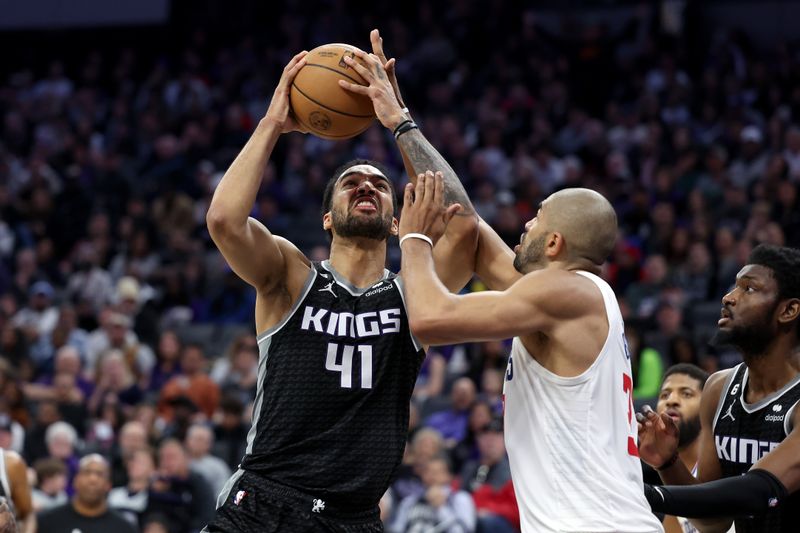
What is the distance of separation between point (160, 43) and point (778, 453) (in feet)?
58.9

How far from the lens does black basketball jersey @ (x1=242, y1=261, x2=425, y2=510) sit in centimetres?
475

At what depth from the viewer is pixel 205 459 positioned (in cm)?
1062

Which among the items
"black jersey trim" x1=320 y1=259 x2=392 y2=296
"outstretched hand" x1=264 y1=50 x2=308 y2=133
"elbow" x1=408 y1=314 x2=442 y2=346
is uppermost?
"outstretched hand" x1=264 y1=50 x2=308 y2=133

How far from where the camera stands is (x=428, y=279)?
443 centimetres

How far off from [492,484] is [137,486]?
3.11 meters

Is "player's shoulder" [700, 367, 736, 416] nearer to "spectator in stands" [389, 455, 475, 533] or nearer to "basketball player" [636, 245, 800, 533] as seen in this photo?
"basketball player" [636, 245, 800, 533]

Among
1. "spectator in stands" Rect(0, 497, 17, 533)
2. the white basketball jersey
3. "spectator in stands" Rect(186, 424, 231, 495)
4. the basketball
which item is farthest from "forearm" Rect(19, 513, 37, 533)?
the white basketball jersey

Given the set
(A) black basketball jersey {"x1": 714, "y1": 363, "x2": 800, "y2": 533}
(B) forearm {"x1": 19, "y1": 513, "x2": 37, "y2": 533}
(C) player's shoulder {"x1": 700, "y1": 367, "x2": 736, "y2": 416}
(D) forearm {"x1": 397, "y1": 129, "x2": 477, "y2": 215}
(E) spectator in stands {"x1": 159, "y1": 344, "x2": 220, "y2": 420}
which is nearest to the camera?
(D) forearm {"x1": 397, "y1": 129, "x2": 477, "y2": 215}

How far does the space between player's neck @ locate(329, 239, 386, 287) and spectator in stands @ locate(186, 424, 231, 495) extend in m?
5.64

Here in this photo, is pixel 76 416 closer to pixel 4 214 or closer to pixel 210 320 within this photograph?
pixel 210 320

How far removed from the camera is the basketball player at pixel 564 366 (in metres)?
4.22

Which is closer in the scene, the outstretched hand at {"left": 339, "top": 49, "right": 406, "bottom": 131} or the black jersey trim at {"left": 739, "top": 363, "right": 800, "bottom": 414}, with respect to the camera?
the outstretched hand at {"left": 339, "top": 49, "right": 406, "bottom": 131}

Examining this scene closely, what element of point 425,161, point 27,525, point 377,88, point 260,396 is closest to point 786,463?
point 425,161

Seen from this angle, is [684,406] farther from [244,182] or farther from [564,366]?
[244,182]
